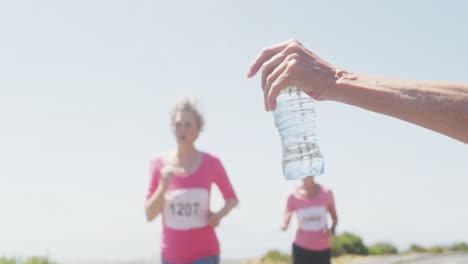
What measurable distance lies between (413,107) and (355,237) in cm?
2358

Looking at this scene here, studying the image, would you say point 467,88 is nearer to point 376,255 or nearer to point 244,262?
point 244,262

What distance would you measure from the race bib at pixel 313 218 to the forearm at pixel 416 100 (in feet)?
27.3

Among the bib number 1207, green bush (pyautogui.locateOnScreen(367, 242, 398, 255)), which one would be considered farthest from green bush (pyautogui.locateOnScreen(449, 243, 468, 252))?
the bib number 1207

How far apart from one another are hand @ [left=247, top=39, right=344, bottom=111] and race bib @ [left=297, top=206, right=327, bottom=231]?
27.1 ft

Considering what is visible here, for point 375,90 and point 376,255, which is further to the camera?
point 376,255

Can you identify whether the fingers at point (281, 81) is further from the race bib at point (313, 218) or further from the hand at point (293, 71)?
the race bib at point (313, 218)

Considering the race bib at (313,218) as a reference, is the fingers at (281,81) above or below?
above

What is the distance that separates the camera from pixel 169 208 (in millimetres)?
7641

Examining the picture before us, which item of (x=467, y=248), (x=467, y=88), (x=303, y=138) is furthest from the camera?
(x=467, y=248)

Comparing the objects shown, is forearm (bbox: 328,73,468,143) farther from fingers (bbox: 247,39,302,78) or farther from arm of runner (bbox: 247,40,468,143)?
fingers (bbox: 247,39,302,78)

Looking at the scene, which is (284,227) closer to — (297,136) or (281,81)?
(297,136)

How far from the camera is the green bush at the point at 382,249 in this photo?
27.0 m

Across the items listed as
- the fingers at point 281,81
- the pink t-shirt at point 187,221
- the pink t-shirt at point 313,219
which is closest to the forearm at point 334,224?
the pink t-shirt at point 313,219

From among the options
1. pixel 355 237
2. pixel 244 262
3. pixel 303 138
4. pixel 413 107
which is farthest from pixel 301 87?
pixel 355 237
